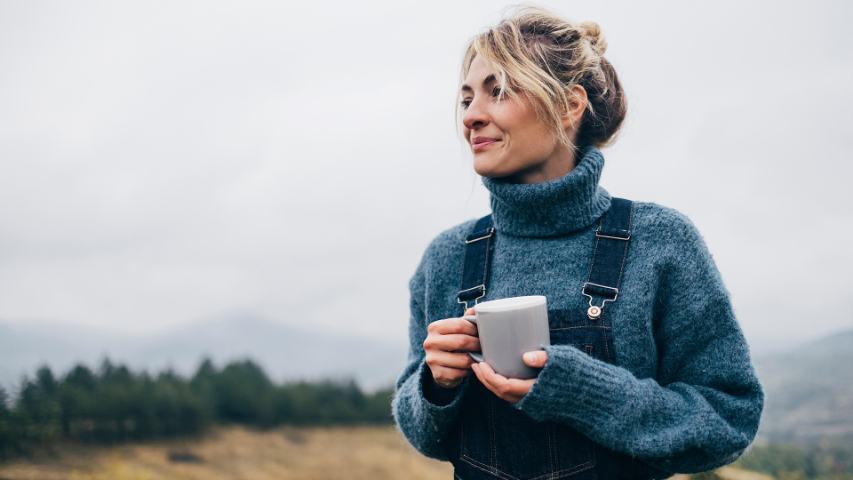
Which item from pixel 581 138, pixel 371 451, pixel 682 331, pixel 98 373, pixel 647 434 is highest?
pixel 581 138

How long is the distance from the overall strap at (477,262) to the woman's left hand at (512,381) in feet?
1.47

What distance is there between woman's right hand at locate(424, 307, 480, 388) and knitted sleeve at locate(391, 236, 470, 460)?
135 millimetres

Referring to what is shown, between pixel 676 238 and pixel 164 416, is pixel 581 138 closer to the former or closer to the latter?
pixel 676 238

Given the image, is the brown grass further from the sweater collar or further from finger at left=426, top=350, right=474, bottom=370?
finger at left=426, top=350, right=474, bottom=370

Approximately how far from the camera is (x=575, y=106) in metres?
2.09

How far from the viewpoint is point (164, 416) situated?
42.6 ft

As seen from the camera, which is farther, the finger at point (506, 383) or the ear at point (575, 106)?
the ear at point (575, 106)

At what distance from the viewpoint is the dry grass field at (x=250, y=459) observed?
1009 cm

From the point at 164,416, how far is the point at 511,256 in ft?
42.1

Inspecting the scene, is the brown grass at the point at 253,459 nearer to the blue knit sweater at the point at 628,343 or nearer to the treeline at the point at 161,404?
the treeline at the point at 161,404

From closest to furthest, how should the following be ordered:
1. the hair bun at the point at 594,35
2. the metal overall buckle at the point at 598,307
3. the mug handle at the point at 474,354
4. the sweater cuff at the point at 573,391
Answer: the sweater cuff at the point at 573,391 → the mug handle at the point at 474,354 → the metal overall buckle at the point at 598,307 → the hair bun at the point at 594,35

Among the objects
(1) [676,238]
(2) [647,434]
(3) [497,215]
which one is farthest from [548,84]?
(2) [647,434]

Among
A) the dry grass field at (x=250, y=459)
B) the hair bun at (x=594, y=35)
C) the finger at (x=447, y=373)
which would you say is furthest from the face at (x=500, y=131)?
the dry grass field at (x=250, y=459)

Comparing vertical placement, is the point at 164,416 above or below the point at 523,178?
below
